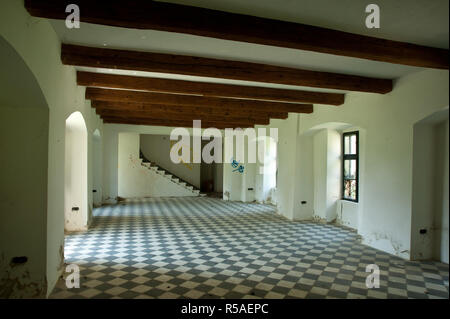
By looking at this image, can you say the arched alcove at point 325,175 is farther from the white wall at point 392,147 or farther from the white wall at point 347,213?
the white wall at point 392,147

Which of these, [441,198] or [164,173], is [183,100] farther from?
[164,173]

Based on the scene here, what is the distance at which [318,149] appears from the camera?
9.18 metres

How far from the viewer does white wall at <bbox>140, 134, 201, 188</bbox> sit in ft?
54.4

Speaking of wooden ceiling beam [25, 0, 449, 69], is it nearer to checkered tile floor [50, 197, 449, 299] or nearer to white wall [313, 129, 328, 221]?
checkered tile floor [50, 197, 449, 299]

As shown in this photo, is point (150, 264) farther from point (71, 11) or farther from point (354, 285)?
point (71, 11)

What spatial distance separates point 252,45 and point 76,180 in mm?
5622

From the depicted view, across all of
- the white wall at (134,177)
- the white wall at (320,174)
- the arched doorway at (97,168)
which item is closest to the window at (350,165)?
the white wall at (320,174)

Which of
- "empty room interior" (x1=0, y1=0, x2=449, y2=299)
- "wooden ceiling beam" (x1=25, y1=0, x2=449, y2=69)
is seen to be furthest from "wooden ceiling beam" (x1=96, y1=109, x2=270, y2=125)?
"wooden ceiling beam" (x1=25, y1=0, x2=449, y2=69)

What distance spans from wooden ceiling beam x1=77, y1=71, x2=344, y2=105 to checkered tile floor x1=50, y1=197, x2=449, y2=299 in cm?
327

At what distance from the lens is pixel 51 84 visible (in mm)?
3855

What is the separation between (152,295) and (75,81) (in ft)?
13.6

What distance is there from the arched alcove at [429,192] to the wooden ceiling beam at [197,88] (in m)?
2.21

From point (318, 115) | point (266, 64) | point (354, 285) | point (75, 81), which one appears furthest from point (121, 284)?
point (318, 115)

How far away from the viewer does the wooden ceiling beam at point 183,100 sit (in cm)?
721
